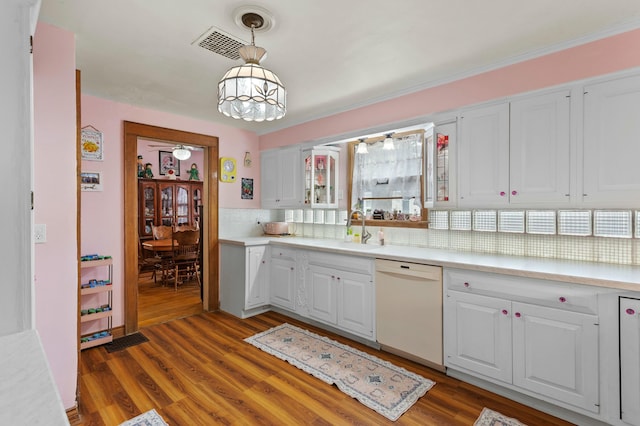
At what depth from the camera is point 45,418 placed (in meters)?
0.50

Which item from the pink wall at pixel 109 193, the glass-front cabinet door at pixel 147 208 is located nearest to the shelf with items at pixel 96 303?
the pink wall at pixel 109 193

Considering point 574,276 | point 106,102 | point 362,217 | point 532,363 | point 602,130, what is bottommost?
point 532,363

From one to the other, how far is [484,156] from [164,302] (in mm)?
4295

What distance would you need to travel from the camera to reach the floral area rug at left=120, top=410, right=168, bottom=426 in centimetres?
195

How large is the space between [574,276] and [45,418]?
7.59ft

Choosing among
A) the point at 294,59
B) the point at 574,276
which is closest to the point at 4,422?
the point at 574,276

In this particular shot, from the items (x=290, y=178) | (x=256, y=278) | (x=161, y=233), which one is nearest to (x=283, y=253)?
(x=256, y=278)

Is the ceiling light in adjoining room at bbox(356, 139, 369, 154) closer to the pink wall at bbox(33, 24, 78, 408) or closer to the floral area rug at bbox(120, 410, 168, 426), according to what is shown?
the pink wall at bbox(33, 24, 78, 408)

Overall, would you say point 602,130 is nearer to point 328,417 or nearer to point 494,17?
point 494,17

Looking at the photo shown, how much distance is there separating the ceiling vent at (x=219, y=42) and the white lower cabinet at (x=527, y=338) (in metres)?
2.33

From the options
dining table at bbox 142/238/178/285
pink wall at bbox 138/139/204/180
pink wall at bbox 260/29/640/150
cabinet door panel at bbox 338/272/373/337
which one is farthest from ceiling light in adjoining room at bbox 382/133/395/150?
pink wall at bbox 138/139/204/180

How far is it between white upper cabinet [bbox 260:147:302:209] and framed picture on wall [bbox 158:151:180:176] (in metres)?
3.53

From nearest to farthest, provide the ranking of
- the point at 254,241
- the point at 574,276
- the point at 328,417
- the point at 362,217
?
the point at 574,276
the point at 328,417
the point at 362,217
the point at 254,241

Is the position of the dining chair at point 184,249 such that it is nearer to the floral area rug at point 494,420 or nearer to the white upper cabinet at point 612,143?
the floral area rug at point 494,420
